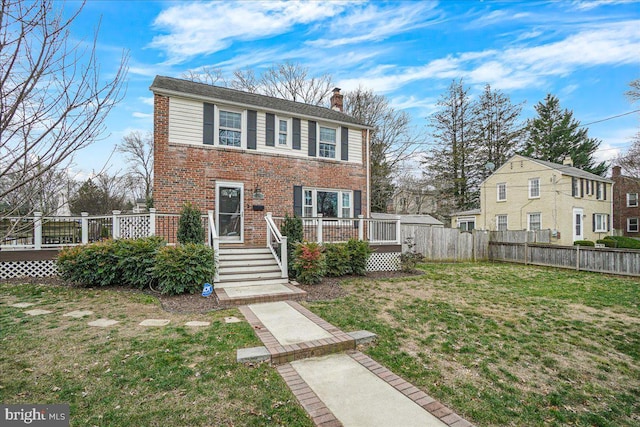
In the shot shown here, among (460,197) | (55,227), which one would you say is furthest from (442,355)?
(460,197)

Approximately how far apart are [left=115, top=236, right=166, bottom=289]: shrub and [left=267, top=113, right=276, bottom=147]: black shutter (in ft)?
18.7

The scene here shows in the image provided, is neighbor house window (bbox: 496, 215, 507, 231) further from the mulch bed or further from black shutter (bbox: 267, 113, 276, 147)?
black shutter (bbox: 267, 113, 276, 147)

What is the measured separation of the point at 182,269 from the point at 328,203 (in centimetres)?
678

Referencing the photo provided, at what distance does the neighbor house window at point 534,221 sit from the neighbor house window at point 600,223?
5957 millimetres

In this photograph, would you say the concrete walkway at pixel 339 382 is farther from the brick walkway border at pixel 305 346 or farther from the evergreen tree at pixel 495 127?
the evergreen tree at pixel 495 127

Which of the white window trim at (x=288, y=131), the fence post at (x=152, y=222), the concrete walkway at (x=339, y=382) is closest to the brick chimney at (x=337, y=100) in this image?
the white window trim at (x=288, y=131)

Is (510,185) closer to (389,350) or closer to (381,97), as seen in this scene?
(381,97)

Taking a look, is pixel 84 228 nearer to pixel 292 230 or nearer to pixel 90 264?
pixel 90 264

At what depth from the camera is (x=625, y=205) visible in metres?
27.8

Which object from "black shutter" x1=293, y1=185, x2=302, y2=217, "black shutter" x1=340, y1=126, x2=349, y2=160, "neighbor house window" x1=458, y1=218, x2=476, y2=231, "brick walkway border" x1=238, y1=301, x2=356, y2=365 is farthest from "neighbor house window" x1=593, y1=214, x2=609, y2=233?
"brick walkway border" x1=238, y1=301, x2=356, y2=365

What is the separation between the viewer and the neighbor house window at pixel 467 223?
24.9m

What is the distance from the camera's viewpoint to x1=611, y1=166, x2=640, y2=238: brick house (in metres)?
27.0

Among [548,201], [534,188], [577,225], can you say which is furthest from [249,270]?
[577,225]

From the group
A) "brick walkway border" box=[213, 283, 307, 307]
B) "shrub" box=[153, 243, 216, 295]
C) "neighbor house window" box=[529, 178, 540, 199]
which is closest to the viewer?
"brick walkway border" box=[213, 283, 307, 307]
